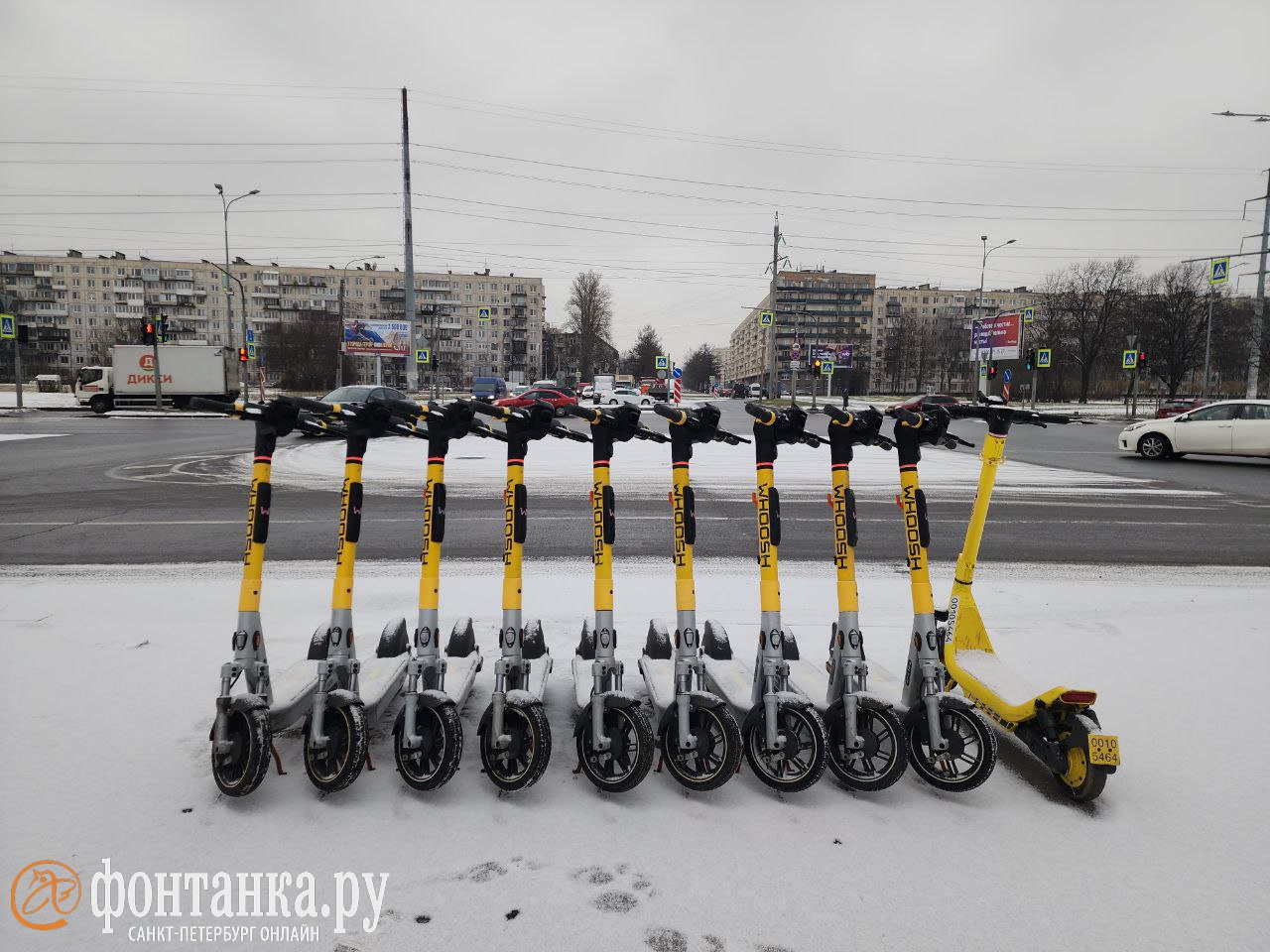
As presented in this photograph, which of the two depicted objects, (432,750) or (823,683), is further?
(823,683)

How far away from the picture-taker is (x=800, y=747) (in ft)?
8.72

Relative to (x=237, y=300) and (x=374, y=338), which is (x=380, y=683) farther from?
(x=237, y=300)

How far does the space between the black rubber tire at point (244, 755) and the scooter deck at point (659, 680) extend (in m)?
1.55

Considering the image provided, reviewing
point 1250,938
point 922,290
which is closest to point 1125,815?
point 1250,938

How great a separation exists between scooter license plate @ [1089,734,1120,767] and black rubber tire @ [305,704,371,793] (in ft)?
9.11

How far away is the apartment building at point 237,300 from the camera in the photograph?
10631cm

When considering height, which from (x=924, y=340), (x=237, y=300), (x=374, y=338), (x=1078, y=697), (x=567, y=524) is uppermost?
(x=237, y=300)

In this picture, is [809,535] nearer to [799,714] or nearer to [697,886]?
[799,714]

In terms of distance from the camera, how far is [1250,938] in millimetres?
1962

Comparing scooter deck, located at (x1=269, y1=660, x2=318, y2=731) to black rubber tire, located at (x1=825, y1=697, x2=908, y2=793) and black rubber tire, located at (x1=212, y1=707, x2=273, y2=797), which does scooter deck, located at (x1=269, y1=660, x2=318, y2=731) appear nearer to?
black rubber tire, located at (x1=212, y1=707, x2=273, y2=797)

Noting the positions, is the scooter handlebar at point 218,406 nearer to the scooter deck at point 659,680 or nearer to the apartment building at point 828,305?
the scooter deck at point 659,680

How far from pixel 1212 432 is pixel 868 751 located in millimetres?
Result: 18127

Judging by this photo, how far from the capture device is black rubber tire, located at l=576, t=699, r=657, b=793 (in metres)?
2.58

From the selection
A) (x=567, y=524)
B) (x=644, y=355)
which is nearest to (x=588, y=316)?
(x=644, y=355)
